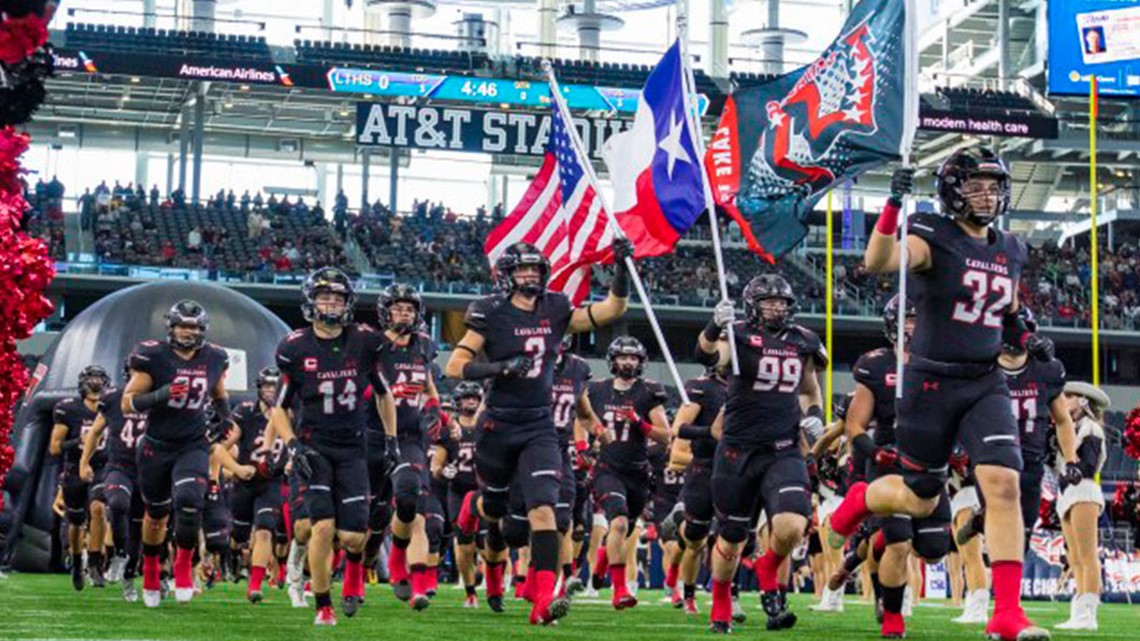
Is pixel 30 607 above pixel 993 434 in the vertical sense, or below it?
below

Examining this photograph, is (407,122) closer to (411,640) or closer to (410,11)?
(410,11)

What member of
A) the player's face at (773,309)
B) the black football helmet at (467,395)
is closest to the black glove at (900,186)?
the player's face at (773,309)

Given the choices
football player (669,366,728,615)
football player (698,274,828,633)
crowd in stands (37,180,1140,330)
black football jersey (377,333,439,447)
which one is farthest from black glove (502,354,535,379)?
crowd in stands (37,180,1140,330)

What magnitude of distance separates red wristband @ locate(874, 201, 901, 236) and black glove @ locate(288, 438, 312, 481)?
458 cm

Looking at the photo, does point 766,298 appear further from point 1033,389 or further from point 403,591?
point 403,591

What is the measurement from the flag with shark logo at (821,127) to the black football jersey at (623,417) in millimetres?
2312

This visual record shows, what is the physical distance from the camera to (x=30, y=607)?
14234mm

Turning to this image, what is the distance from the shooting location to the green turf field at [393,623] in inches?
416

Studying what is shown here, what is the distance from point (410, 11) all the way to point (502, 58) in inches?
192

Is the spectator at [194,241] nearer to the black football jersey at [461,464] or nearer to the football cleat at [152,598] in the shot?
the black football jersey at [461,464]

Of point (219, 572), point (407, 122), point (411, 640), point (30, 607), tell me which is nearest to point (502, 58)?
point (407, 122)

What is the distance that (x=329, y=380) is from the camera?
12.7m

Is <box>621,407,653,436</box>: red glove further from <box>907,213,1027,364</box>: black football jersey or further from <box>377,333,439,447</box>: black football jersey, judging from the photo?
<box>907,213,1027,364</box>: black football jersey

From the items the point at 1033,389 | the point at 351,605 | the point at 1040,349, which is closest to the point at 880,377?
the point at 1040,349
